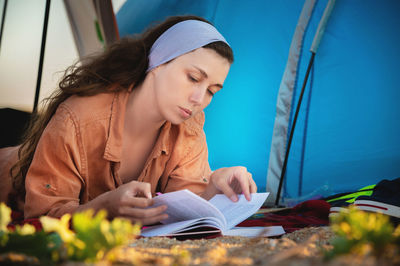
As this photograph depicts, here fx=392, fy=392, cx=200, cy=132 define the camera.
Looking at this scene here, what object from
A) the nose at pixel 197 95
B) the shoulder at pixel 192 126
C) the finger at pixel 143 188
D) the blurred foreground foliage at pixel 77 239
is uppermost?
the nose at pixel 197 95

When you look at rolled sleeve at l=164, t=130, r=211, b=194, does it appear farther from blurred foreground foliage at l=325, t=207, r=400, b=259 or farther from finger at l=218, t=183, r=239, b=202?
blurred foreground foliage at l=325, t=207, r=400, b=259

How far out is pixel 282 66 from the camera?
2.26 m

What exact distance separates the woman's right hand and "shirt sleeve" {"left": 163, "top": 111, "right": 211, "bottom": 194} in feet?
1.79

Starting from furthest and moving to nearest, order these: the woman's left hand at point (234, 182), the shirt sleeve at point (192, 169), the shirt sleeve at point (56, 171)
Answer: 1. the shirt sleeve at point (192, 169)
2. the woman's left hand at point (234, 182)
3. the shirt sleeve at point (56, 171)

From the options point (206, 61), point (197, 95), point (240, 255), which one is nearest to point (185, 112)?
point (197, 95)

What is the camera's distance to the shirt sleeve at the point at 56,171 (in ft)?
3.48

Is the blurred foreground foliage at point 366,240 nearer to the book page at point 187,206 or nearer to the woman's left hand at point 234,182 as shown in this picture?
the book page at point 187,206

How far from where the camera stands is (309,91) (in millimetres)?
2230

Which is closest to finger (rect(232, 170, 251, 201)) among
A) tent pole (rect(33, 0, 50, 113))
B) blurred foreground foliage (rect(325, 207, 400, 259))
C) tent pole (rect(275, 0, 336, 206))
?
blurred foreground foliage (rect(325, 207, 400, 259))

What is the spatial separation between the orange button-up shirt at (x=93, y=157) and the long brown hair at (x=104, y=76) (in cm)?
5

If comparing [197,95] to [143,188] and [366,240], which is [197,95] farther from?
[366,240]

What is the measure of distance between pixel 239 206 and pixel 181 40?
58 centimetres

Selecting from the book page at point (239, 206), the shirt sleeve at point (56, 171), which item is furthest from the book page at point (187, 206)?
the shirt sleeve at point (56, 171)

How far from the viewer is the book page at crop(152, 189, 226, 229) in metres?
0.93
